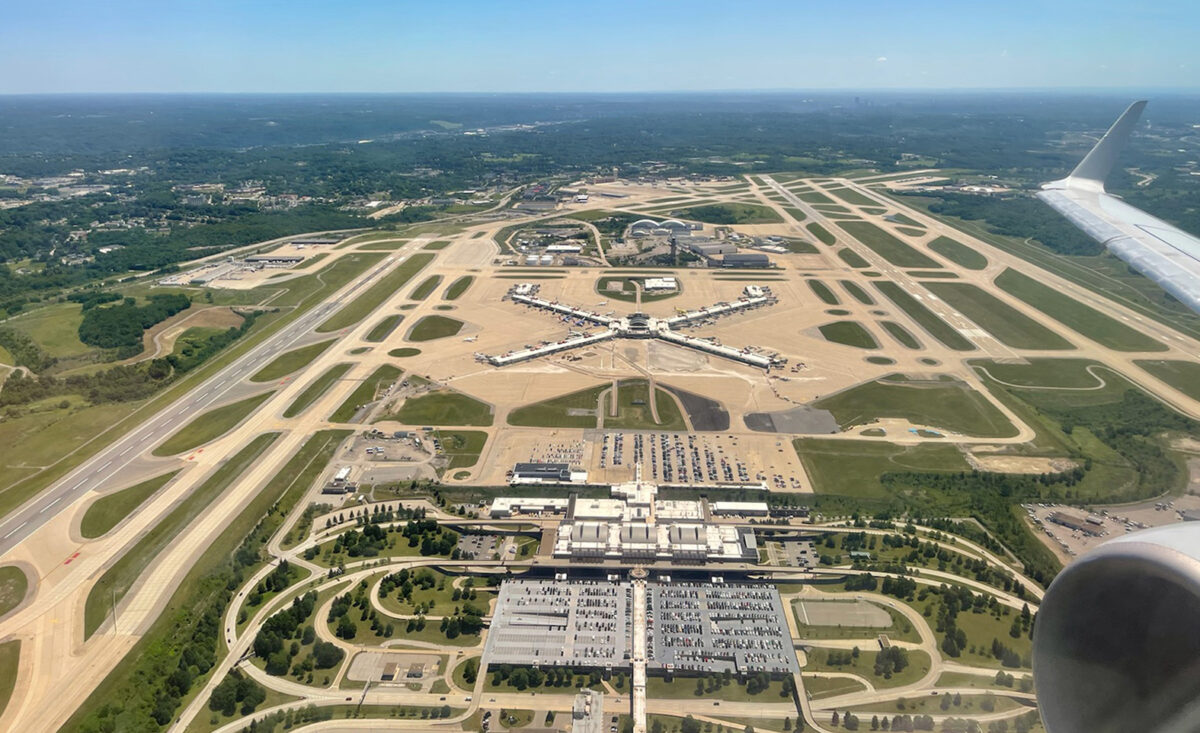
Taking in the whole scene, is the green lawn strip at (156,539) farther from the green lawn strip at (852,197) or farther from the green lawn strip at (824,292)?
the green lawn strip at (852,197)

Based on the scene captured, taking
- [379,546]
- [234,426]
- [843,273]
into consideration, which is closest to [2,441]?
[234,426]

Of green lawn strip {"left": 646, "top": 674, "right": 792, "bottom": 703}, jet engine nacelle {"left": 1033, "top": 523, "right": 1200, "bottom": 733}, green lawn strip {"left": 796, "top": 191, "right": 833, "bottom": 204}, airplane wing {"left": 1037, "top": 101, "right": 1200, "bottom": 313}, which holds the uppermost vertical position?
airplane wing {"left": 1037, "top": 101, "right": 1200, "bottom": 313}

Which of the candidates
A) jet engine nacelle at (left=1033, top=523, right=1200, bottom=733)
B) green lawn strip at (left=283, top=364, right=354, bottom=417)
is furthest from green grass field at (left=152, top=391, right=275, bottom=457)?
jet engine nacelle at (left=1033, top=523, right=1200, bottom=733)

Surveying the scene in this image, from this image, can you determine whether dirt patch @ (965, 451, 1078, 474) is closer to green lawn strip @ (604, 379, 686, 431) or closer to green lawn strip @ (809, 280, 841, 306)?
green lawn strip @ (604, 379, 686, 431)

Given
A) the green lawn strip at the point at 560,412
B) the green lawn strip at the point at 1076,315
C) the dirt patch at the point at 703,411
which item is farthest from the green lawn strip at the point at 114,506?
the green lawn strip at the point at 1076,315

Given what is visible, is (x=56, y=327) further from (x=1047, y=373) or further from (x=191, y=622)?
(x=1047, y=373)

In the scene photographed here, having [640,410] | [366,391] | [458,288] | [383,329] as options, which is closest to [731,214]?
[458,288]

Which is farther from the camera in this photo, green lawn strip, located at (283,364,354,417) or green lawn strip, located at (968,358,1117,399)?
green lawn strip, located at (968,358,1117,399)
